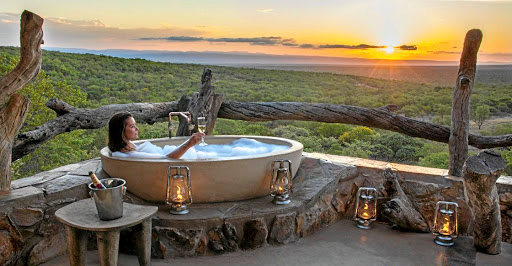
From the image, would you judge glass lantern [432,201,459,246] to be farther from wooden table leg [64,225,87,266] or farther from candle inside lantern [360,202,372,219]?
wooden table leg [64,225,87,266]

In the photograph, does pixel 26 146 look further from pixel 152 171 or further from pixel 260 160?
pixel 260 160

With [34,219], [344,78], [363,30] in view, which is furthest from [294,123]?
[34,219]

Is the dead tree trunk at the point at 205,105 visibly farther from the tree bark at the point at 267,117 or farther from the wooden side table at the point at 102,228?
the wooden side table at the point at 102,228

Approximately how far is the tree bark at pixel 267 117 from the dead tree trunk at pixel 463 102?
0.34 m

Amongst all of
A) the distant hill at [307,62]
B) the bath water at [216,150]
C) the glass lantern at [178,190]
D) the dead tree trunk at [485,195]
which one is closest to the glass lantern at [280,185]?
the bath water at [216,150]

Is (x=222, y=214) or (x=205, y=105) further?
(x=205, y=105)

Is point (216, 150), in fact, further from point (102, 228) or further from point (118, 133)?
point (102, 228)

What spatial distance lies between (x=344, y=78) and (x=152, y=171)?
29.9 ft

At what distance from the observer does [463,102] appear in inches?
130

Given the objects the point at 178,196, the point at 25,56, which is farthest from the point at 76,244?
the point at 25,56

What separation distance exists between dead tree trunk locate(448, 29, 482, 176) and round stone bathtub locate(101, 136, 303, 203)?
1.62 m

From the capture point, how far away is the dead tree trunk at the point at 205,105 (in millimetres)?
4191

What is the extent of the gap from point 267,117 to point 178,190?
1.97m

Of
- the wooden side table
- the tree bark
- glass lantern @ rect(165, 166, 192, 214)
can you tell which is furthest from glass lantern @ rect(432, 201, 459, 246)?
the wooden side table
